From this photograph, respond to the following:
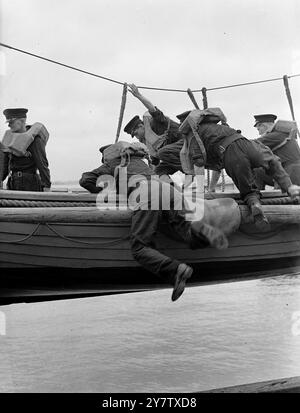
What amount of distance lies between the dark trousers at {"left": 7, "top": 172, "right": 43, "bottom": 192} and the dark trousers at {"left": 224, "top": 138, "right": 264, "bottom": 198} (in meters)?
2.29

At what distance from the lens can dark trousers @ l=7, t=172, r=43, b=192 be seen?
6.64 metres

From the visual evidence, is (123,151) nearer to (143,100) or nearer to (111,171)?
(111,171)

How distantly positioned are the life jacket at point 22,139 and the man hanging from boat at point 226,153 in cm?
167

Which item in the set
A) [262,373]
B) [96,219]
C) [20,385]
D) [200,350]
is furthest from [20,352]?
[96,219]

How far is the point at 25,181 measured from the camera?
6664mm

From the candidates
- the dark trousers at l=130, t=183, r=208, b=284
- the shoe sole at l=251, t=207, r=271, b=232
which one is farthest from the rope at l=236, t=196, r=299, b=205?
the dark trousers at l=130, t=183, r=208, b=284

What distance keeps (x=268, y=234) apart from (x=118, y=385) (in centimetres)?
236

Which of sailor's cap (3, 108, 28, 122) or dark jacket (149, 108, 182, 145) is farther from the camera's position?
dark jacket (149, 108, 182, 145)

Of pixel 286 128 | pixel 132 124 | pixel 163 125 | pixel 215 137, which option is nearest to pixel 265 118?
pixel 286 128

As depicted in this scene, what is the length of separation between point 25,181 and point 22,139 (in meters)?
0.49

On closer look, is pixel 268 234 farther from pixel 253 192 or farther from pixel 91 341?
pixel 91 341

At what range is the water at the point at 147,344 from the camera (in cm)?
668

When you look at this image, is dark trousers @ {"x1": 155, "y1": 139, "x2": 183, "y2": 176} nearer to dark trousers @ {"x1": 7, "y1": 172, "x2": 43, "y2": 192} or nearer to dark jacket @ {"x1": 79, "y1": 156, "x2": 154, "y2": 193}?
dark jacket @ {"x1": 79, "y1": 156, "x2": 154, "y2": 193}

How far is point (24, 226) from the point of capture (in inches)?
193
